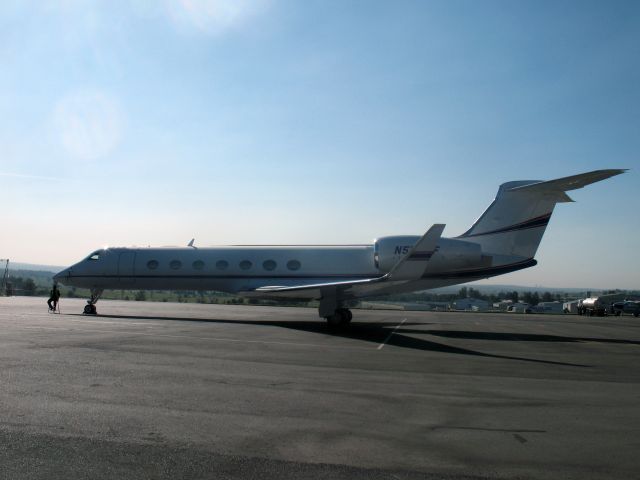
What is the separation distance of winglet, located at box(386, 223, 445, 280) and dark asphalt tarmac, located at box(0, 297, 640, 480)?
3836 mm

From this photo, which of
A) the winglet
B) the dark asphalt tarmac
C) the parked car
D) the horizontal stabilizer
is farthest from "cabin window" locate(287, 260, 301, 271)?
the parked car

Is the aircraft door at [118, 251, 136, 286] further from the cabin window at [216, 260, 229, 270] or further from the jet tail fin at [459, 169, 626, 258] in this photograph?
the jet tail fin at [459, 169, 626, 258]

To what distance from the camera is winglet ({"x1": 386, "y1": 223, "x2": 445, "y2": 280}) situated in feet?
51.2

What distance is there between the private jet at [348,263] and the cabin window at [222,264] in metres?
0.04

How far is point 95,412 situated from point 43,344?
7.21 m

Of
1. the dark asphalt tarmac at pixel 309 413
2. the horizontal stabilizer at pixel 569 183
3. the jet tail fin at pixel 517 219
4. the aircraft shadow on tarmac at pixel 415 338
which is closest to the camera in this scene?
the dark asphalt tarmac at pixel 309 413

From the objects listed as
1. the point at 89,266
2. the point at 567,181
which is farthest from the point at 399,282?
the point at 89,266

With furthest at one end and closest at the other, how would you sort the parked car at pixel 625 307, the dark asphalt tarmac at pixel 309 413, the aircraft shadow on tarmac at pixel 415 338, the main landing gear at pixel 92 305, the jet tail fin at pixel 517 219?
1. the parked car at pixel 625 307
2. the main landing gear at pixel 92 305
3. the jet tail fin at pixel 517 219
4. the aircraft shadow on tarmac at pixel 415 338
5. the dark asphalt tarmac at pixel 309 413

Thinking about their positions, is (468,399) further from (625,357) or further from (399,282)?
(399,282)

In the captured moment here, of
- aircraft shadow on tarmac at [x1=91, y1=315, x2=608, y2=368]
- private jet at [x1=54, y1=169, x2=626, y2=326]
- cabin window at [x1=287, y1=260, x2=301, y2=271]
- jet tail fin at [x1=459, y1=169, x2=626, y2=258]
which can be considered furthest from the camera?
cabin window at [x1=287, y1=260, x2=301, y2=271]

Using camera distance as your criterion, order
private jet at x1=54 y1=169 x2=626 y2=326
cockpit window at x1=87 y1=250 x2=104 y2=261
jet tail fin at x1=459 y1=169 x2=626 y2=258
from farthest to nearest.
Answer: cockpit window at x1=87 y1=250 x2=104 y2=261 → jet tail fin at x1=459 y1=169 x2=626 y2=258 → private jet at x1=54 y1=169 x2=626 y2=326

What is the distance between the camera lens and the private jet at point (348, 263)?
1888 cm

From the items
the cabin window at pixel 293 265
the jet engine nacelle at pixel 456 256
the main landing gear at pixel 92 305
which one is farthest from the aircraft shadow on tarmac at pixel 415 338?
the main landing gear at pixel 92 305

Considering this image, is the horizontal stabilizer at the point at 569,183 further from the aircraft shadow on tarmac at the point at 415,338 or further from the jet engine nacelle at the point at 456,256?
the aircraft shadow on tarmac at the point at 415,338
